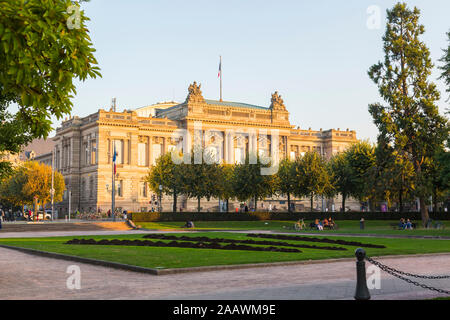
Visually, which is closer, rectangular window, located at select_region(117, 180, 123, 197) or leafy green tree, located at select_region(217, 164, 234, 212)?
leafy green tree, located at select_region(217, 164, 234, 212)

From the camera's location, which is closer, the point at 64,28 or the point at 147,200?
the point at 64,28

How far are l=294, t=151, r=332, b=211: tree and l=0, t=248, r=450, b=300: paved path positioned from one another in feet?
189

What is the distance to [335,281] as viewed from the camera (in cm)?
1545

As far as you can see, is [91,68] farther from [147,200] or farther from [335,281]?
[147,200]

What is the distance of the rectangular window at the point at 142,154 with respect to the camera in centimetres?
10938

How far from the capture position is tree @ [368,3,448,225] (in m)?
54.3

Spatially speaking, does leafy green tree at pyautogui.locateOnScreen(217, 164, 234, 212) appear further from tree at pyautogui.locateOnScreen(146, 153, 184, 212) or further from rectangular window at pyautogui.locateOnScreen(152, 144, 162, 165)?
rectangular window at pyautogui.locateOnScreen(152, 144, 162, 165)

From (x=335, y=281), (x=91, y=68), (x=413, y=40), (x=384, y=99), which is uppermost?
(x=413, y=40)

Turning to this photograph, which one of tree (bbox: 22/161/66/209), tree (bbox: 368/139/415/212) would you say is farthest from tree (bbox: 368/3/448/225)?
tree (bbox: 22/161/66/209)

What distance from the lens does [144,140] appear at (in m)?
110

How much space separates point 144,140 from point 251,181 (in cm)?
3899
